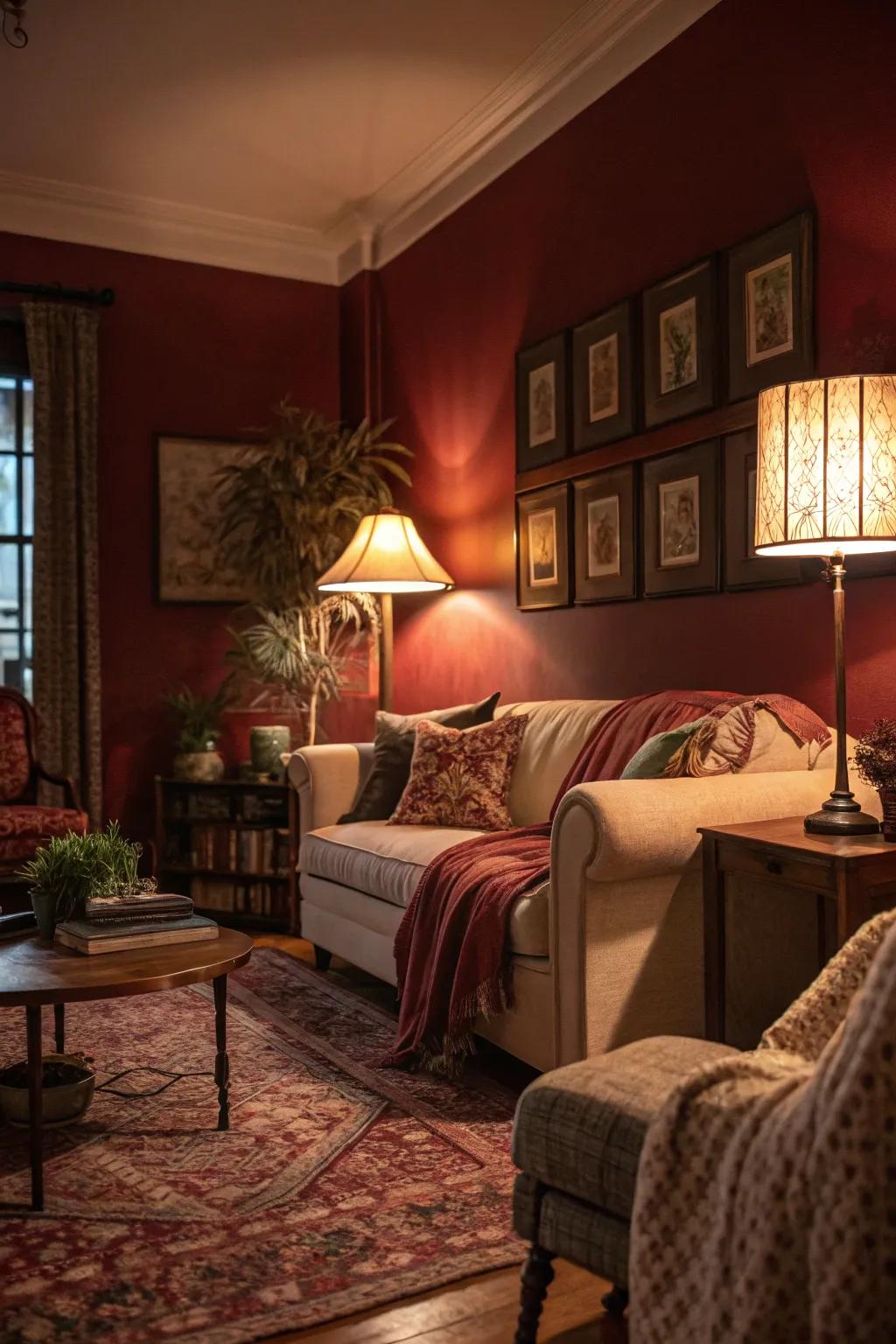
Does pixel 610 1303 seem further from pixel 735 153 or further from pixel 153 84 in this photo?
pixel 153 84

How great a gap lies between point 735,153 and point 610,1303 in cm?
300

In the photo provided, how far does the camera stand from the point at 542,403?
171 inches

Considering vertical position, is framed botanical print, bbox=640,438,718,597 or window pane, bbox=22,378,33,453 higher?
window pane, bbox=22,378,33,453

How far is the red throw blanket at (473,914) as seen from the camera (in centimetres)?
279

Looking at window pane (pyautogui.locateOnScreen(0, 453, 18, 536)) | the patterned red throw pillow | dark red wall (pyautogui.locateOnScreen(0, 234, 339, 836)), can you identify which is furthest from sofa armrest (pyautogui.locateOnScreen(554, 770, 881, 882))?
window pane (pyautogui.locateOnScreen(0, 453, 18, 536))

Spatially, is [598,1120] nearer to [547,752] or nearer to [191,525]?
[547,752]

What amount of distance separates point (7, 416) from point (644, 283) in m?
3.06

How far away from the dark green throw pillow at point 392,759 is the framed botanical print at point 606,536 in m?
0.53

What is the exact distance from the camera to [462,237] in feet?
16.1

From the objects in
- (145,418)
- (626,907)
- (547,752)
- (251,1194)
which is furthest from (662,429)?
(145,418)

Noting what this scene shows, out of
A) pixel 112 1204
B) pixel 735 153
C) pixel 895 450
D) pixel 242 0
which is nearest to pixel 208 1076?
pixel 112 1204

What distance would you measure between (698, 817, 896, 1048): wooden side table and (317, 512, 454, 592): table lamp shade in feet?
7.43

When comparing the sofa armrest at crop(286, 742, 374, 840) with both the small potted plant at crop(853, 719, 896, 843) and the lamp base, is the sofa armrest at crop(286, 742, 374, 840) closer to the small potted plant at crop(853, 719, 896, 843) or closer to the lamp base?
the lamp base

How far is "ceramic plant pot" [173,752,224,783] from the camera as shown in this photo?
5.09 meters
